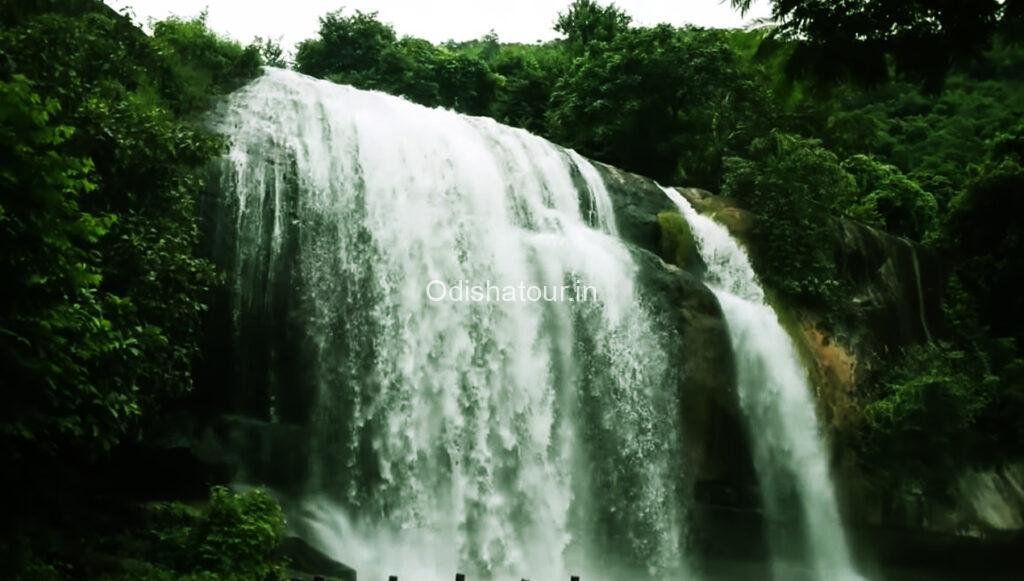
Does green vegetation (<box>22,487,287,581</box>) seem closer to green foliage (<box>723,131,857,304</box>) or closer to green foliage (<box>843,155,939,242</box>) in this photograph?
green foliage (<box>723,131,857,304</box>)

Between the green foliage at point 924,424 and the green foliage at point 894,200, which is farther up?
the green foliage at point 894,200

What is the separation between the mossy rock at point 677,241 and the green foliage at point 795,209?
5.05ft

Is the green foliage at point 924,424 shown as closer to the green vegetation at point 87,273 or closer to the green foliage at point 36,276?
the green vegetation at point 87,273

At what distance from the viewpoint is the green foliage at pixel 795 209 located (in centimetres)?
1844

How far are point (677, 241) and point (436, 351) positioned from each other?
6447 millimetres

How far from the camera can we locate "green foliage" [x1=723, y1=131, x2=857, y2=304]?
18.4 meters

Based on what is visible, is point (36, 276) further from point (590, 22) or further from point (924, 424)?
point (590, 22)

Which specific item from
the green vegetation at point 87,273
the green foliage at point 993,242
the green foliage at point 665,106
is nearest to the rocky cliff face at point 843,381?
the green foliage at point 993,242

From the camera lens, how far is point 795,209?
19.0 meters

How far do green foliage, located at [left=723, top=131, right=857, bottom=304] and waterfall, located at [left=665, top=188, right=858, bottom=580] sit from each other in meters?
1.70

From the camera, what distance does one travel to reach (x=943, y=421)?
16938 millimetres

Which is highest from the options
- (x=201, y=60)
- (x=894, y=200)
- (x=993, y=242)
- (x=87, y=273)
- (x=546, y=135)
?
(x=546, y=135)

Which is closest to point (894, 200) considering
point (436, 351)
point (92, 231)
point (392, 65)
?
point (392, 65)

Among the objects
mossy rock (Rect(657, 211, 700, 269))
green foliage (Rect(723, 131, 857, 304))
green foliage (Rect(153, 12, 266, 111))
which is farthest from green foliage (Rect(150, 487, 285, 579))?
green foliage (Rect(723, 131, 857, 304))
